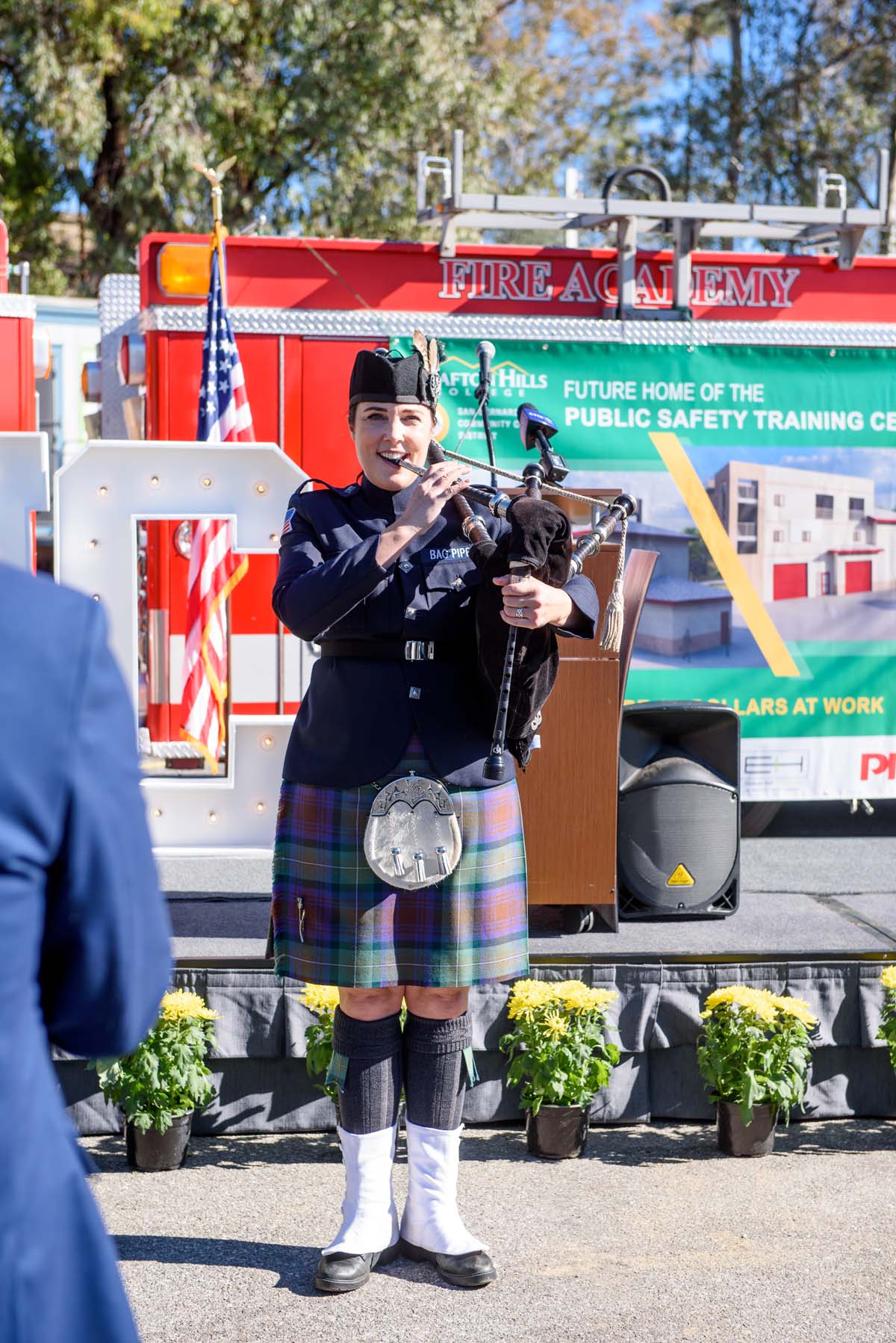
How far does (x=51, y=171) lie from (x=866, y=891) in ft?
44.6

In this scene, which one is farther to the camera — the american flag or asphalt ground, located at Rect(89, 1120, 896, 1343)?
the american flag

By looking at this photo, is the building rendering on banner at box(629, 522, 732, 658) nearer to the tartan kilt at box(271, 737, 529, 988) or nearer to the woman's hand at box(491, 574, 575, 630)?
the tartan kilt at box(271, 737, 529, 988)

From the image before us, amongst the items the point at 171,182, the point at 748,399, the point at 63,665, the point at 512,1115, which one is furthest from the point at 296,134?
the point at 63,665

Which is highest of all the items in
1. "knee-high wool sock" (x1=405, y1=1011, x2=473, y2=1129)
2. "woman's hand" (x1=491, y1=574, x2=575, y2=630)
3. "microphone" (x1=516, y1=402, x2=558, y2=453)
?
"microphone" (x1=516, y1=402, x2=558, y2=453)

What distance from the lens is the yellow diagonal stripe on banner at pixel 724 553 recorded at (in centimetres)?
621

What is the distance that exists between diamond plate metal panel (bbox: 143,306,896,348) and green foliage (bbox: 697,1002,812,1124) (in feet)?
10.7

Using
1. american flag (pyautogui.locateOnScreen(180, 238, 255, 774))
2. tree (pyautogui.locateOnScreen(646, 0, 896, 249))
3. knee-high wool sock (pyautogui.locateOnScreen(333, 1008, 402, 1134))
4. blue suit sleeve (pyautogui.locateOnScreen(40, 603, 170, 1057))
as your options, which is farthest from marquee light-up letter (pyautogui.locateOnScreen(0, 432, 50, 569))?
tree (pyautogui.locateOnScreen(646, 0, 896, 249))

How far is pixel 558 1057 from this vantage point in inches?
140

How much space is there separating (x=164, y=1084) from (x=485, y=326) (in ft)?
11.8

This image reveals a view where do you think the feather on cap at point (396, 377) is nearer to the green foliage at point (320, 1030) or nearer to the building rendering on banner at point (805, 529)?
the green foliage at point (320, 1030)

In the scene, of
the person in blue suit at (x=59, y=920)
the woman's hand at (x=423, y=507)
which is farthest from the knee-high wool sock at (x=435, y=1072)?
the person in blue suit at (x=59, y=920)

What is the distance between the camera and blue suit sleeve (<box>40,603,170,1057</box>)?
1241mm

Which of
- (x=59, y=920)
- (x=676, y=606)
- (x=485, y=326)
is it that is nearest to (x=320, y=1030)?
(x=59, y=920)

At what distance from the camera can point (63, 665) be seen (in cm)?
122
